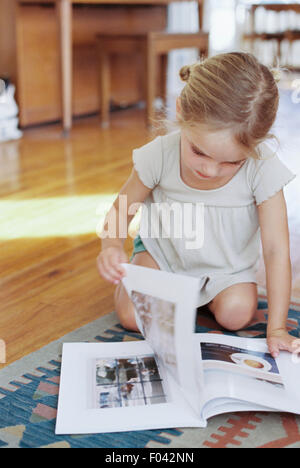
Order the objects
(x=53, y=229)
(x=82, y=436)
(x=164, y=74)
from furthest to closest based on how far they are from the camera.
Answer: (x=164, y=74) < (x=53, y=229) < (x=82, y=436)

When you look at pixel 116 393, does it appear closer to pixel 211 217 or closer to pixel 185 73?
pixel 211 217

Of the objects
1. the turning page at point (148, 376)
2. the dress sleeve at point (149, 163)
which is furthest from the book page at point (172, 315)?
the dress sleeve at point (149, 163)

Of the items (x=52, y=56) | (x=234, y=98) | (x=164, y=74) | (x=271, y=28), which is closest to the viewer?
(x=234, y=98)

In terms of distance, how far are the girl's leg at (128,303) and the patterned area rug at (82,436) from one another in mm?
145

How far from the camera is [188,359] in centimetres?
70

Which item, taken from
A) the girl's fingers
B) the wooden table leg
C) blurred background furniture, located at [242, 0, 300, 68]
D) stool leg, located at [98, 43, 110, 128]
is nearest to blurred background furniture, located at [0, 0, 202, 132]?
the wooden table leg

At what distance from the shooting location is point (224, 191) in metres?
0.99

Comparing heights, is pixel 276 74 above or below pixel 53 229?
above

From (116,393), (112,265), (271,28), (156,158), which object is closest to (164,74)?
(271,28)

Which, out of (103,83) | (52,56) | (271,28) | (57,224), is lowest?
(57,224)

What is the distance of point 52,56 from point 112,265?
2337mm

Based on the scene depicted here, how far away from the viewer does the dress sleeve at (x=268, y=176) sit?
0.95 metres

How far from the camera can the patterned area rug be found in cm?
69
